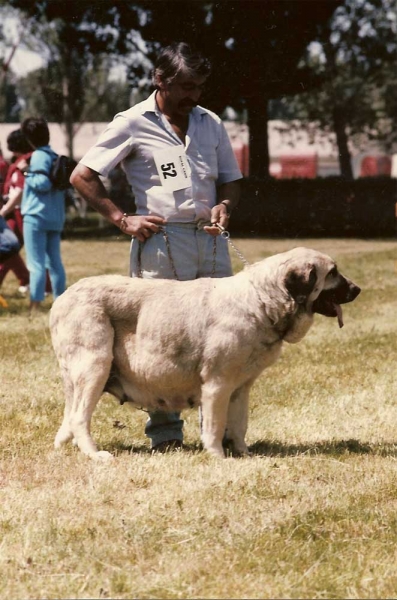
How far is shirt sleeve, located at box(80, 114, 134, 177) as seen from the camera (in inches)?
232


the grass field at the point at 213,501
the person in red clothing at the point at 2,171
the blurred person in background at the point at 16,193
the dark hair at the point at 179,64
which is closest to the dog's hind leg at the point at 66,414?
the grass field at the point at 213,501

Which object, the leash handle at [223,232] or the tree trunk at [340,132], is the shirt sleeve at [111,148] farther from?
the tree trunk at [340,132]

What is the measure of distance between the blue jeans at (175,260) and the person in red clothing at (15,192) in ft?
20.3

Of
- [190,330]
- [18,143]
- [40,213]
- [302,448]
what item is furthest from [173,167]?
[18,143]

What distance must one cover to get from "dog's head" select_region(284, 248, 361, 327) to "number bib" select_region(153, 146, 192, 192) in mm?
799

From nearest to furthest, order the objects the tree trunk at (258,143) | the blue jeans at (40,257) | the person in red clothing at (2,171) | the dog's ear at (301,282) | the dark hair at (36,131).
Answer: the dog's ear at (301,282) → the dark hair at (36,131) → the blue jeans at (40,257) → the person in red clothing at (2,171) → the tree trunk at (258,143)

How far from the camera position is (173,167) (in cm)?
589

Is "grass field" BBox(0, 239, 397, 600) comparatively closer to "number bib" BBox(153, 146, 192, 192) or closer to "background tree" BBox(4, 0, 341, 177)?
"number bib" BBox(153, 146, 192, 192)

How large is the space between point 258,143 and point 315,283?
86.7 ft

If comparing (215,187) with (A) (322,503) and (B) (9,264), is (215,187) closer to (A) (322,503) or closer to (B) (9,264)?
(A) (322,503)

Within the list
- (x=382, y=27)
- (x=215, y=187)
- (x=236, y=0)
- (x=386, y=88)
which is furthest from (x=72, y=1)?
(x=386, y=88)

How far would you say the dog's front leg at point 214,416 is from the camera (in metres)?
5.72

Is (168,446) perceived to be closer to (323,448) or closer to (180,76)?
(323,448)

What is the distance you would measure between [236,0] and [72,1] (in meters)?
5.17
